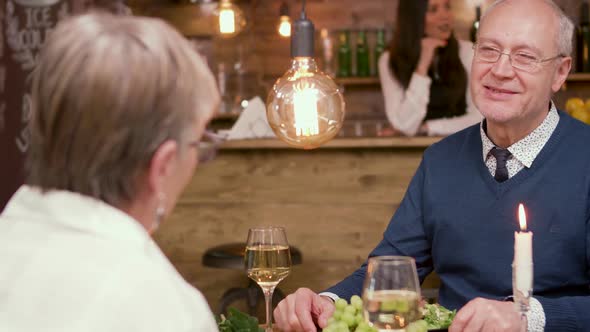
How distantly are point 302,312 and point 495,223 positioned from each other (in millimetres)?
Result: 542

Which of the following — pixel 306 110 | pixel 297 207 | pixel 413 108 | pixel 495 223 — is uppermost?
pixel 306 110

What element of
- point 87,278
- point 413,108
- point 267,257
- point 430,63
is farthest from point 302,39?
point 430,63

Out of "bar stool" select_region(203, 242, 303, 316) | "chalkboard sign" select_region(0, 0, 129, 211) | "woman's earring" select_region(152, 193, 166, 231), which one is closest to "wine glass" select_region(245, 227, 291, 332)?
"woman's earring" select_region(152, 193, 166, 231)

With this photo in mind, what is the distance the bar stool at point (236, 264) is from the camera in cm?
338

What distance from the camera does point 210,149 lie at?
1.05 metres

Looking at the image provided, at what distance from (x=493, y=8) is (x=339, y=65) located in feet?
12.2

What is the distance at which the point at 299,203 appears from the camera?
371cm

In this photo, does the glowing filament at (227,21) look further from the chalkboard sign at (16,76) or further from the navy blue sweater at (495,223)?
the navy blue sweater at (495,223)

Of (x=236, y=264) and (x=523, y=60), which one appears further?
(x=236, y=264)

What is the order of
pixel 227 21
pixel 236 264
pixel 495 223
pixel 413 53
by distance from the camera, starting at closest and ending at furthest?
pixel 495 223 < pixel 236 264 < pixel 227 21 < pixel 413 53

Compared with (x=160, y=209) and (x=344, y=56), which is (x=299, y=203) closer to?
(x=344, y=56)

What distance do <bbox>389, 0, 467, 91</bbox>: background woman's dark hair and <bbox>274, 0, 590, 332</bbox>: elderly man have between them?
2774 millimetres

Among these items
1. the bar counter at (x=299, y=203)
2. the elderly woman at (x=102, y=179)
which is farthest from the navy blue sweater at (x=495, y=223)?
the bar counter at (x=299, y=203)

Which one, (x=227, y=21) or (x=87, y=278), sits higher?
(x=87, y=278)
